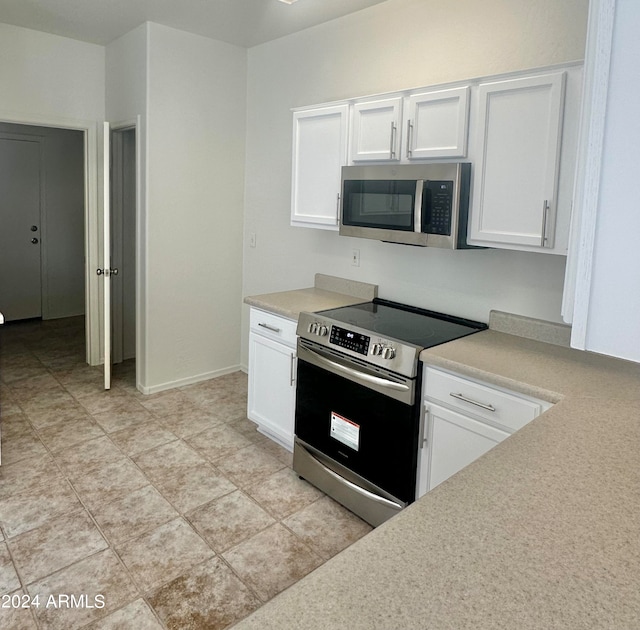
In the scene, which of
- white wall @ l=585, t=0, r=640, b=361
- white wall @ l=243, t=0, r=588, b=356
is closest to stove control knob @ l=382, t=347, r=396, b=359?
white wall @ l=243, t=0, r=588, b=356

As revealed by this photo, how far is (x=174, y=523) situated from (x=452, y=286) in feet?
5.97

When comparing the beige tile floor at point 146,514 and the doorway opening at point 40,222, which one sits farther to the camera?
the doorway opening at point 40,222

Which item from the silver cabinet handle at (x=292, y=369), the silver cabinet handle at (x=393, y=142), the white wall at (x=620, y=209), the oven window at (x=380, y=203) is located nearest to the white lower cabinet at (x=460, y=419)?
the oven window at (x=380, y=203)

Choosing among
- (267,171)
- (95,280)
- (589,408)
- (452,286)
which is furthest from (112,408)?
(589,408)

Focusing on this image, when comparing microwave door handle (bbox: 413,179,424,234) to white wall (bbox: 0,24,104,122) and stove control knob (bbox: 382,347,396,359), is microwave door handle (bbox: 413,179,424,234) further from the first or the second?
white wall (bbox: 0,24,104,122)

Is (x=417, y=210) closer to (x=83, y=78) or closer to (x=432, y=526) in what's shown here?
(x=432, y=526)

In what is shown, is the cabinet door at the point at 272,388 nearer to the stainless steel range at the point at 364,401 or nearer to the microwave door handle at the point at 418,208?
the stainless steel range at the point at 364,401

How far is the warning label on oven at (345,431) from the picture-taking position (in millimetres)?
2531

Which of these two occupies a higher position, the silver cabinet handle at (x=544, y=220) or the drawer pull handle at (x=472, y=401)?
the silver cabinet handle at (x=544, y=220)

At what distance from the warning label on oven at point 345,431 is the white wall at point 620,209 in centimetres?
205

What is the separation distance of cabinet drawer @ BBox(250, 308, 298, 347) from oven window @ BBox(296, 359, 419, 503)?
0.73 feet

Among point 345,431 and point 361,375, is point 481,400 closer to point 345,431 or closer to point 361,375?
point 361,375

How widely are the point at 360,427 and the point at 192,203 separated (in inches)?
93.7

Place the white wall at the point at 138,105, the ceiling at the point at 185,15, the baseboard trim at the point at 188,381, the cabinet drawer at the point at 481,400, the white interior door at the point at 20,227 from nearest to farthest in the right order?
the cabinet drawer at the point at 481,400 < the ceiling at the point at 185,15 < the white wall at the point at 138,105 < the baseboard trim at the point at 188,381 < the white interior door at the point at 20,227
